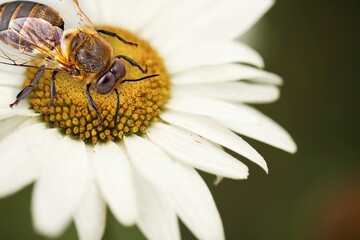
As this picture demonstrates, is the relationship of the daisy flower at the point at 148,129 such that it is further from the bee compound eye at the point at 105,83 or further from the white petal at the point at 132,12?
the bee compound eye at the point at 105,83

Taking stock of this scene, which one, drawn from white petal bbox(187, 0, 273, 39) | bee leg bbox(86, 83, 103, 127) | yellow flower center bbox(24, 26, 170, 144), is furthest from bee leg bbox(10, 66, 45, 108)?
white petal bbox(187, 0, 273, 39)

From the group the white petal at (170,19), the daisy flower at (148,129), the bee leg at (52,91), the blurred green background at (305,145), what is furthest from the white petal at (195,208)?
the blurred green background at (305,145)

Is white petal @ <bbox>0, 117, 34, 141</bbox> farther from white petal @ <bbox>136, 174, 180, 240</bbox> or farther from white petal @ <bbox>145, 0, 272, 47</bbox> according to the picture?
white petal @ <bbox>145, 0, 272, 47</bbox>

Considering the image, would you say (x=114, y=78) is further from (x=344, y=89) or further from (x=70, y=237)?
(x=344, y=89)

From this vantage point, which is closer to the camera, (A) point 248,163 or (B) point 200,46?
(B) point 200,46

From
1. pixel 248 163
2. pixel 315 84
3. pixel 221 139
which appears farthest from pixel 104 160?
pixel 315 84
